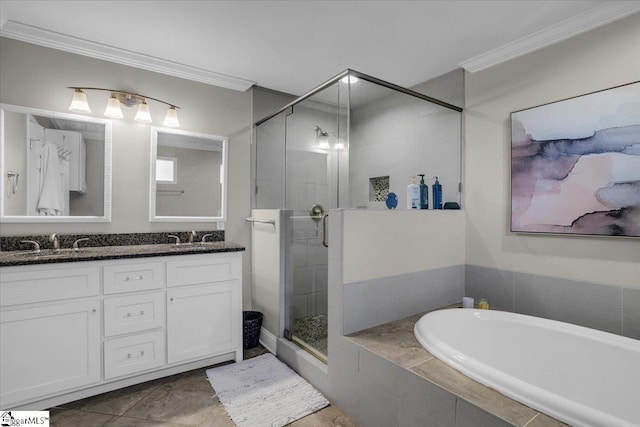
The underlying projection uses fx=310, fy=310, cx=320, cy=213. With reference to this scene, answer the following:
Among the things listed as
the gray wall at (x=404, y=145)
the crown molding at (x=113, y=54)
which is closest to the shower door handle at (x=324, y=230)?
the gray wall at (x=404, y=145)

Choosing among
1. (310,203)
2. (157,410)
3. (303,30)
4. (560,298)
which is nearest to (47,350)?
(157,410)

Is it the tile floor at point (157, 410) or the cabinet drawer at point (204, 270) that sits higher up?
the cabinet drawer at point (204, 270)

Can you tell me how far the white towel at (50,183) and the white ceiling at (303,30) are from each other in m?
0.79

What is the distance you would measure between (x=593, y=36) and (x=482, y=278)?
1.78 meters

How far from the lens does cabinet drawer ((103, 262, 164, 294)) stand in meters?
2.03

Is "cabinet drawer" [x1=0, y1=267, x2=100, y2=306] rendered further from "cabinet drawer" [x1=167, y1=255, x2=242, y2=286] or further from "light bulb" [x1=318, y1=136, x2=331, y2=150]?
"light bulb" [x1=318, y1=136, x2=331, y2=150]

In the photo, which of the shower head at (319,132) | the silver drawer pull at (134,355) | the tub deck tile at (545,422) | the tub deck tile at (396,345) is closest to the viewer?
the tub deck tile at (545,422)

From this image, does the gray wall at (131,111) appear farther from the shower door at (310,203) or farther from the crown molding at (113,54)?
the shower door at (310,203)

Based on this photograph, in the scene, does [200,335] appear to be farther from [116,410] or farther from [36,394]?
[36,394]

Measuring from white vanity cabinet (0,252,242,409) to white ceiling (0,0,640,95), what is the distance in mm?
1596

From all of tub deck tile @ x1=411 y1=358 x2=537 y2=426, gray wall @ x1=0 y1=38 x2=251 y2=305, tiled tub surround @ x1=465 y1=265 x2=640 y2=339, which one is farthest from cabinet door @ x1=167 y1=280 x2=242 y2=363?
tiled tub surround @ x1=465 y1=265 x2=640 y2=339

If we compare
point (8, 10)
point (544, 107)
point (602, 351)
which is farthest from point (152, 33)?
point (602, 351)

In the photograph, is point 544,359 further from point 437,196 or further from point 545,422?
point 437,196

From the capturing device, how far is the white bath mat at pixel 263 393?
6.08 ft
